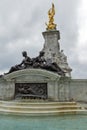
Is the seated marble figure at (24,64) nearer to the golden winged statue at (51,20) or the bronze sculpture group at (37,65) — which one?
the bronze sculpture group at (37,65)

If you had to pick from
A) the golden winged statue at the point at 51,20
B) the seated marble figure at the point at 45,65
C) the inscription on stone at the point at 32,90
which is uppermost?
the golden winged statue at the point at 51,20

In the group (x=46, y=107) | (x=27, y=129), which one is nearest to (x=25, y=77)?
(x=46, y=107)

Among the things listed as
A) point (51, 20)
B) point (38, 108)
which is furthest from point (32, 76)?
point (51, 20)

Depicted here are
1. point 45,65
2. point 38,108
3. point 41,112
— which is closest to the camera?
point 41,112

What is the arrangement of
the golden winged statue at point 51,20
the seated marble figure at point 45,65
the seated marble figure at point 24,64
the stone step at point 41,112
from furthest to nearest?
1. the golden winged statue at point 51,20
2. the seated marble figure at point 24,64
3. the seated marble figure at point 45,65
4. the stone step at point 41,112

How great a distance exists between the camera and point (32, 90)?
1869 centimetres

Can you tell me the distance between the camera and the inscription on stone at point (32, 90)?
18500 millimetres

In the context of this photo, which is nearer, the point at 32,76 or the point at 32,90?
the point at 32,90

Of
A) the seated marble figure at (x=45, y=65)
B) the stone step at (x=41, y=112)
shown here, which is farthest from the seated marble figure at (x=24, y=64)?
the stone step at (x=41, y=112)

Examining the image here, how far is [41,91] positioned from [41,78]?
3.69 feet

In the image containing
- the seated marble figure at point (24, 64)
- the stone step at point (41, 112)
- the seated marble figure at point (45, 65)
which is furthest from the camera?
the seated marble figure at point (24, 64)

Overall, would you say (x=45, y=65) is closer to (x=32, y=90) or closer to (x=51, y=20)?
(x=32, y=90)

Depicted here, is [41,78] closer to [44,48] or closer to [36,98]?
[36,98]

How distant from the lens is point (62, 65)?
4000cm
